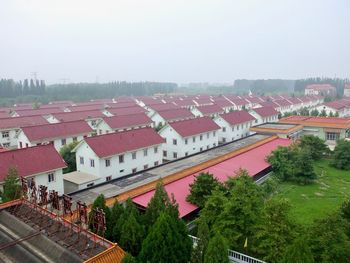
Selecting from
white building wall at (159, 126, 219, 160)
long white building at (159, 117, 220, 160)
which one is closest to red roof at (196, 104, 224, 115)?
long white building at (159, 117, 220, 160)

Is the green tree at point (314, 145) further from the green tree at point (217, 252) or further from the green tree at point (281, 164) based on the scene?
the green tree at point (217, 252)

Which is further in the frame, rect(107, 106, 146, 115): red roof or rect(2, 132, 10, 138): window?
rect(107, 106, 146, 115): red roof

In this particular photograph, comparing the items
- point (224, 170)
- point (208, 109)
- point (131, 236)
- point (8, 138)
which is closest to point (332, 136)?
point (208, 109)

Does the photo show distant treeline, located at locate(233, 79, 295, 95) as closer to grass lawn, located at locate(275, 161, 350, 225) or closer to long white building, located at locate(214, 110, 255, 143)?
long white building, located at locate(214, 110, 255, 143)

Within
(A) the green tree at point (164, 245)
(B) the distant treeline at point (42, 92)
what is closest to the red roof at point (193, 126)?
(A) the green tree at point (164, 245)

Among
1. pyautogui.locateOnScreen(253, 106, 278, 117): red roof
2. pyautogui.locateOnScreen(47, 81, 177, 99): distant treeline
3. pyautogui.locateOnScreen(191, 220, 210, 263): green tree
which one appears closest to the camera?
pyautogui.locateOnScreen(191, 220, 210, 263): green tree

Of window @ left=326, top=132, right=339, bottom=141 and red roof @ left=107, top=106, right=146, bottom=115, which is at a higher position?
red roof @ left=107, top=106, right=146, bottom=115

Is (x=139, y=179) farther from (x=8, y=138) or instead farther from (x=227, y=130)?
(x=8, y=138)

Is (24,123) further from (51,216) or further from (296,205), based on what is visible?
(296,205)
